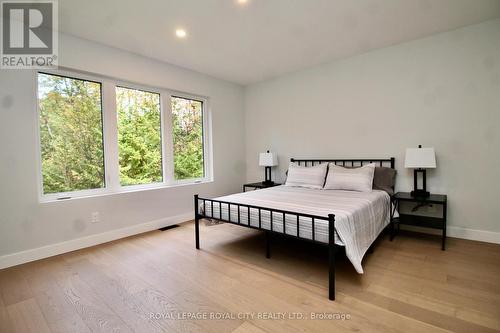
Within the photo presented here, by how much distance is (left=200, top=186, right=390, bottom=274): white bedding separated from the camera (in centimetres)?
205

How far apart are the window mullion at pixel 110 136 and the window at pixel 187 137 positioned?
3.06 ft

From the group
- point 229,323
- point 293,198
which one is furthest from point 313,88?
point 229,323

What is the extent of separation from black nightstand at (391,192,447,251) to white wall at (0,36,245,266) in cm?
296

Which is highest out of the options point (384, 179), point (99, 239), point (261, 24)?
point (261, 24)

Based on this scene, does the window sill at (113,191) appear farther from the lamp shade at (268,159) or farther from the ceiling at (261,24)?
the ceiling at (261,24)

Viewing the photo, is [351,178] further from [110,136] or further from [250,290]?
[110,136]

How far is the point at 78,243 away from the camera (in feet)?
9.73

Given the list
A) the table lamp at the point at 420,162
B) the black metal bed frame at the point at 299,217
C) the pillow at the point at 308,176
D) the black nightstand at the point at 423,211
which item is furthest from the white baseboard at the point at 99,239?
the pillow at the point at 308,176

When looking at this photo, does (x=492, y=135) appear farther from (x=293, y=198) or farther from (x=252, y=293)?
(x=252, y=293)

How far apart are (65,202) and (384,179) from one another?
3.95m

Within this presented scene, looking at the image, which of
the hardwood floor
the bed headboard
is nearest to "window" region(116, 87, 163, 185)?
the hardwood floor

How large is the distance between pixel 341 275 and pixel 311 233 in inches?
20.7

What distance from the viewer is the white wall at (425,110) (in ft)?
9.31

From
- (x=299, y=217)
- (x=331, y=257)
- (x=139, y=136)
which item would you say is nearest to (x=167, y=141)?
(x=139, y=136)
